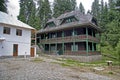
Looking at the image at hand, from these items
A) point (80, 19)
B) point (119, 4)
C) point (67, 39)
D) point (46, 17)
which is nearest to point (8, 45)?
point (67, 39)

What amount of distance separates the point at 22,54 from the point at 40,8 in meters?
32.0

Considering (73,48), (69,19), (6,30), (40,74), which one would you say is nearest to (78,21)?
(69,19)

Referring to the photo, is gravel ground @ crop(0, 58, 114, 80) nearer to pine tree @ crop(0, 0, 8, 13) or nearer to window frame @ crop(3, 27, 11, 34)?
window frame @ crop(3, 27, 11, 34)

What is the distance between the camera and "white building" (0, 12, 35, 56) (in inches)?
926

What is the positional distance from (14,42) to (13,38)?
0.69 meters

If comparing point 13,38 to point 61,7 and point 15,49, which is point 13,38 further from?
point 61,7

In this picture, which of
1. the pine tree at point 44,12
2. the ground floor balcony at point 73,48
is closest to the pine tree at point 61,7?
the pine tree at point 44,12

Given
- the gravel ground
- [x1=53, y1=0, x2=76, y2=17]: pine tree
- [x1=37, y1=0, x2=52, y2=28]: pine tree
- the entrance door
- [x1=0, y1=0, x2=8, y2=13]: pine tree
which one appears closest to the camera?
the gravel ground

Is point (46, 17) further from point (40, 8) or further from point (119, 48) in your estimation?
point (119, 48)

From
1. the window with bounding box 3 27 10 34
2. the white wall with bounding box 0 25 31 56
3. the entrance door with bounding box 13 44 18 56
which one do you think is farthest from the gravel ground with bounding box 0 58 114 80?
the entrance door with bounding box 13 44 18 56

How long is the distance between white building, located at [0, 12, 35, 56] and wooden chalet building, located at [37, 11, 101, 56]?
707 centimetres

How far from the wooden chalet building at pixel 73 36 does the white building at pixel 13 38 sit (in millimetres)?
7075

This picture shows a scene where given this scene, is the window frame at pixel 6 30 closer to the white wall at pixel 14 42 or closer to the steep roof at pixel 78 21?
the white wall at pixel 14 42

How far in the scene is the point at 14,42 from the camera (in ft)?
82.5
